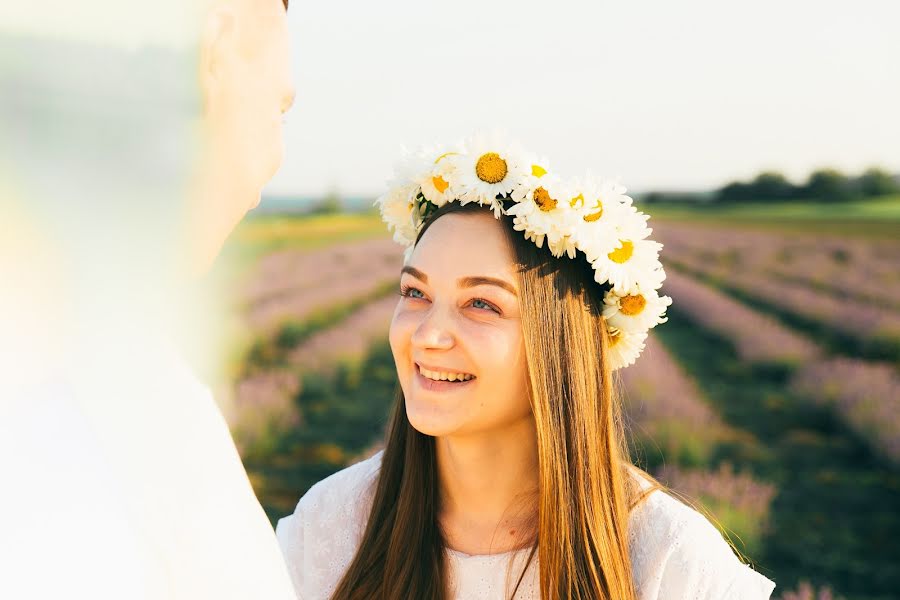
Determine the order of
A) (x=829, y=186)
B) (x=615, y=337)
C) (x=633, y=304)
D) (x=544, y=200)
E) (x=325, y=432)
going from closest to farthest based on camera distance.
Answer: (x=544, y=200)
(x=633, y=304)
(x=615, y=337)
(x=325, y=432)
(x=829, y=186)

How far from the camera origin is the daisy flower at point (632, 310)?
2705 millimetres

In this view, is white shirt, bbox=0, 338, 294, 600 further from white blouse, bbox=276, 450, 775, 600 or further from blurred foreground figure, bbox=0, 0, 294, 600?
white blouse, bbox=276, 450, 775, 600

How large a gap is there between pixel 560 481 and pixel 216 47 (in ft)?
6.60

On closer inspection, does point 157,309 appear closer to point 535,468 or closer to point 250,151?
point 250,151

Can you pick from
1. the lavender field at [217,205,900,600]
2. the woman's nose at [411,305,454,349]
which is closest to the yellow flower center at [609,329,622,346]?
the woman's nose at [411,305,454,349]

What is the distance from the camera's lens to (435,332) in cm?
247

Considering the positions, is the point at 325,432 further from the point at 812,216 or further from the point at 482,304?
the point at 812,216

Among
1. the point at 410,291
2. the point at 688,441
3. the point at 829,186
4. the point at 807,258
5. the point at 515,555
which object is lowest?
the point at 688,441

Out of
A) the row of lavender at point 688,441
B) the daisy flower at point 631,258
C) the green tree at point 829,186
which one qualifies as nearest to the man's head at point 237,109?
the daisy flower at point 631,258

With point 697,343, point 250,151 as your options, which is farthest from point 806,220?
point 250,151

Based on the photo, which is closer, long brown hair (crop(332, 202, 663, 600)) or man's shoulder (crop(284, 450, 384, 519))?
long brown hair (crop(332, 202, 663, 600))

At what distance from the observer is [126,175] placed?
25.0 inches

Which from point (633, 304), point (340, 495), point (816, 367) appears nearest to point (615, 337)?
point (633, 304)

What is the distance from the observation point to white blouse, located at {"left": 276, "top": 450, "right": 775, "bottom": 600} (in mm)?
2510
